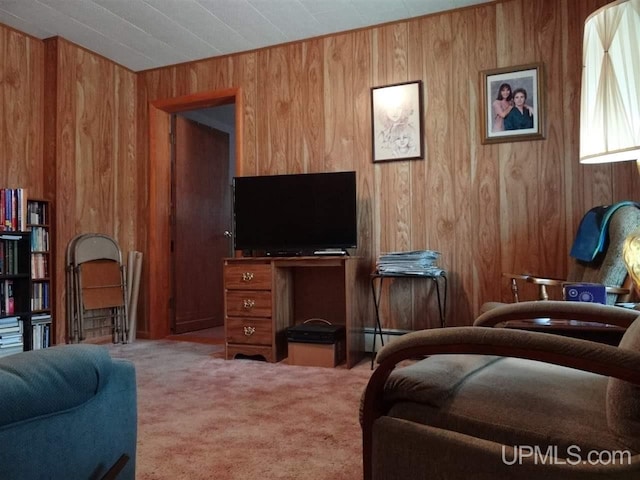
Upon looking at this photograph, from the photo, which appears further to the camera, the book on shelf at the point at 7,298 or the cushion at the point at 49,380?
the book on shelf at the point at 7,298

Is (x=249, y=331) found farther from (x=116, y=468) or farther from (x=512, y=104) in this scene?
(x=512, y=104)

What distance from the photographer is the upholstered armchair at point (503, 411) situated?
0.79m

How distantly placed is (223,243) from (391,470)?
453cm

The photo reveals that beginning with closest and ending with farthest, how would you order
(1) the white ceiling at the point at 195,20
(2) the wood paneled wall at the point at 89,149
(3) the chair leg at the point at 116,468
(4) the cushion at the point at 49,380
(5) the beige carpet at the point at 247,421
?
(4) the cushion at the point at 49,380, (3) the chair leg at the point at 116,468, (5) the beige carpet at the point at 247,421, (1) the white ceiling at the point at 195,20, (2) the wood paneled wall at the point at 89,149

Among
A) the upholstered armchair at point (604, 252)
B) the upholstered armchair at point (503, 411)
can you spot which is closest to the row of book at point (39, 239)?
the upholstered armchair at point (604, 252)

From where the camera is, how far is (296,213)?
3.45 meters

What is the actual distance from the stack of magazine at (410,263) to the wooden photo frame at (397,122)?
30.9 inches

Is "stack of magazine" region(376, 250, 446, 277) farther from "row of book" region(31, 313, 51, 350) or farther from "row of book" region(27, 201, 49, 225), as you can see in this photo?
"row of book" region(27, 201, 49, 225)

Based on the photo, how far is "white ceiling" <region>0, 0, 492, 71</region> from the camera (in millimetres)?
3258

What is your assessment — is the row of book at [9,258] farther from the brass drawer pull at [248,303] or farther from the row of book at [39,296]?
the brass drawer pull at [248,303]

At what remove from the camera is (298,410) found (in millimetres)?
2197

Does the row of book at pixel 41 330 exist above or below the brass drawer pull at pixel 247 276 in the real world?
below

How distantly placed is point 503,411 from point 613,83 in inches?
41.8

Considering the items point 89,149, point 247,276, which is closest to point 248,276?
point 247,276
